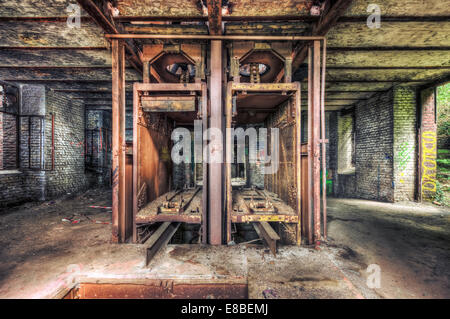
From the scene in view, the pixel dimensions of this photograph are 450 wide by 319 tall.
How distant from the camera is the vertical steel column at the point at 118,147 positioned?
2.99 m

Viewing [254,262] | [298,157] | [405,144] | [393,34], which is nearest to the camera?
[254,262]

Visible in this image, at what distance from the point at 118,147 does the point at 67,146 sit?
6.13 metres

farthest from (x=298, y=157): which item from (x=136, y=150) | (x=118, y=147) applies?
(x=118, y=147)

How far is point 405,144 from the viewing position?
20.1 feet

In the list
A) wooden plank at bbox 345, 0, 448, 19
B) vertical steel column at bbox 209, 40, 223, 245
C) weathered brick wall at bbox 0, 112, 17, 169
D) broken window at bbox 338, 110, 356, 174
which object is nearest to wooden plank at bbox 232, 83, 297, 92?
vertical steel column at bbox 209, 40, 223, 245

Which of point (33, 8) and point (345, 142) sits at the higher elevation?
point (33, 8)

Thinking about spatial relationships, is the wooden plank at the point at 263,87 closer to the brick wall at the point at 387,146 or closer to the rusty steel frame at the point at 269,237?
the rusty steel frame at the point at 269,237

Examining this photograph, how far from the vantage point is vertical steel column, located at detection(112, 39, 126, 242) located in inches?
118

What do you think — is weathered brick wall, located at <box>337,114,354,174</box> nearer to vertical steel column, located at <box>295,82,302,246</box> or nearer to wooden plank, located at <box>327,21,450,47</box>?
wooden plank, located at <box>327,21,450,47</box>

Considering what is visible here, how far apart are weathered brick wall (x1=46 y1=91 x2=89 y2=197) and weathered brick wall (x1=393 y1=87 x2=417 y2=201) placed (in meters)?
12.2

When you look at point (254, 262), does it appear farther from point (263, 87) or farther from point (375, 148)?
point (375, 148)

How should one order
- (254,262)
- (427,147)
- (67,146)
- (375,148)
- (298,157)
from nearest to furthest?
(254,262) → (298,157) → (427,147) → (375,148) → (67,146)

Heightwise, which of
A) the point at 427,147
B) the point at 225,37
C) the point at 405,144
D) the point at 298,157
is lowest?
the point at 298,157
